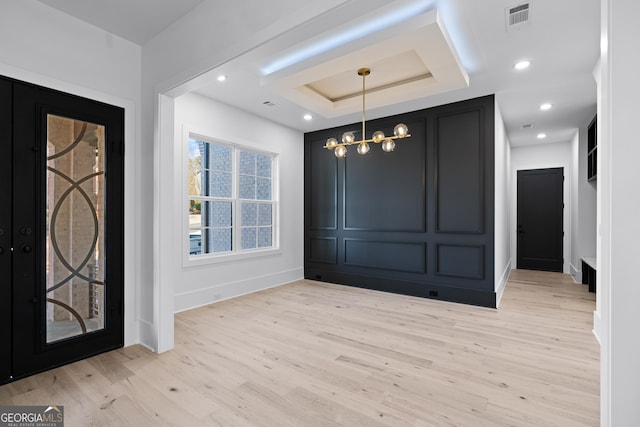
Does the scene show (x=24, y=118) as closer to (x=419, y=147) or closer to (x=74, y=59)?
(x=74, y=59)


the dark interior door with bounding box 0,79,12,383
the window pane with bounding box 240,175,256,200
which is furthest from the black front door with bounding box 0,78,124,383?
the window pane with bounding box 240,175,256,200

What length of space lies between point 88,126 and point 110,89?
42 cm

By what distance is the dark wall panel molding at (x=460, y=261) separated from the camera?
4.48 metres

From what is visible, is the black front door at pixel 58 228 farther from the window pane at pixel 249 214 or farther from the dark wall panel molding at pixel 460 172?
the dark wall panel molding at pixel 460 172

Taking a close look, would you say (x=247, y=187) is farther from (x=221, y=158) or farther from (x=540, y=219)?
(x=540, y=219)

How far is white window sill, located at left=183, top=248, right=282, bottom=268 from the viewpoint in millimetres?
4262

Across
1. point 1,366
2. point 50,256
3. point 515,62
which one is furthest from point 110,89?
point 515,62

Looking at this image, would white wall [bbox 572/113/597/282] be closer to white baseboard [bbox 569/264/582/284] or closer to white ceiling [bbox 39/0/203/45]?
white baseboard [bbox 569/264/582/284]

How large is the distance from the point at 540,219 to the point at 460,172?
4021mm

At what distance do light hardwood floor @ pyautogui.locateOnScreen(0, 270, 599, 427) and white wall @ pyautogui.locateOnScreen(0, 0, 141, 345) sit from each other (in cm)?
80

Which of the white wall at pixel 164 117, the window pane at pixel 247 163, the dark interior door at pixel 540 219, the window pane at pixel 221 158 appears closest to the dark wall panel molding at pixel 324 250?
the window pane at pixel 247 163

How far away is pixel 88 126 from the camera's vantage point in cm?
280

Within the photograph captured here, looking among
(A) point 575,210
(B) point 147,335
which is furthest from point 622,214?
(A) point 575,210

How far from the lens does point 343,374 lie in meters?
2.49
